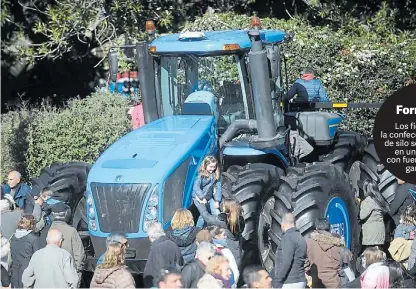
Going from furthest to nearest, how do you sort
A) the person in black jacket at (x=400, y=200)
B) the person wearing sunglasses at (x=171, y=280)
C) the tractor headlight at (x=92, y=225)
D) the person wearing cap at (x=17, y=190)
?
1. the person wearing cap at (x=17, y=190)
2. the person in black jacket at (x=400, y=200)
3. the tractor headlight at (x=92, y=225)
4. the person wearing sunglasses at (x=171, y=280)

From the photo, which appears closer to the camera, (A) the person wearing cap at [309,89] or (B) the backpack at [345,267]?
(B) the backpack at [345,267]

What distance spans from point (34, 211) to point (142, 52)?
238 cm

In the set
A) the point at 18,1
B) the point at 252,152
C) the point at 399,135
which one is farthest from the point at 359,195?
the point at 18,1

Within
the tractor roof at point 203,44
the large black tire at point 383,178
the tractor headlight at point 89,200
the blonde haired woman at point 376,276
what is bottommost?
the large black tire at point 383,178

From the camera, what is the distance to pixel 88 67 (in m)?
22.6

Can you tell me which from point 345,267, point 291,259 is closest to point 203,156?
point 291,259

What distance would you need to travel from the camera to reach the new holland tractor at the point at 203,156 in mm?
10289

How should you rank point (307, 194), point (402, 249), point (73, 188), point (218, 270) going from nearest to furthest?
point (218, 270) < point (402, 249) < point (307, 194) < point (73, 188)

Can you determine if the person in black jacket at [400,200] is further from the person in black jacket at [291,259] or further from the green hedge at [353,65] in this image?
the green hedge at [353,65]

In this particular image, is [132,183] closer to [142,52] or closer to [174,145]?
[174,145]

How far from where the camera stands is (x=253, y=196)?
10.9 m

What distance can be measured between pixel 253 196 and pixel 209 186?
0.60 m

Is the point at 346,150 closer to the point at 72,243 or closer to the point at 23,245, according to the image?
the point at 72,243

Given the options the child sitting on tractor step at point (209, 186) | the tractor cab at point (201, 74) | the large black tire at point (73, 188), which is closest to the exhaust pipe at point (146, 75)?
the tractor cab at point (201, 74)
